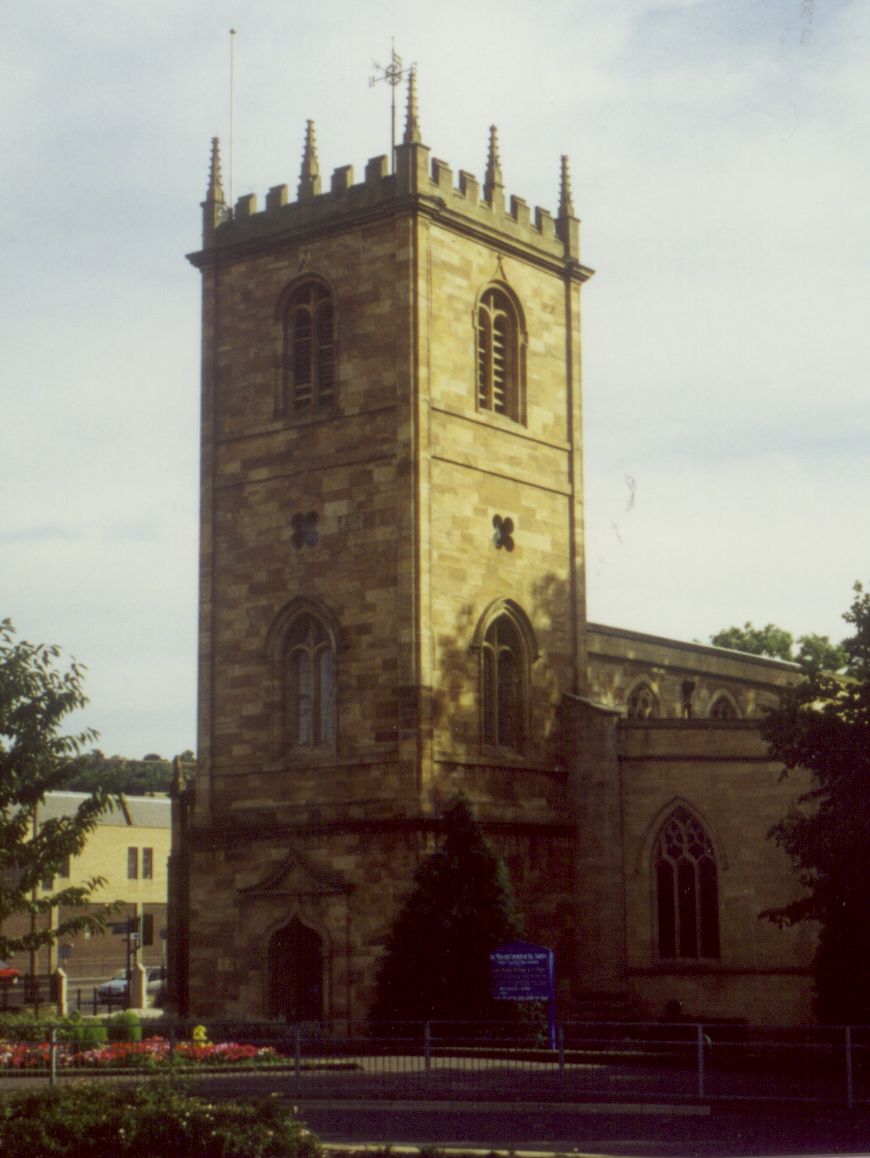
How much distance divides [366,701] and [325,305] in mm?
9390

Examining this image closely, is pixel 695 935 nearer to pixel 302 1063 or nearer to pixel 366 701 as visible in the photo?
pixel 366 701

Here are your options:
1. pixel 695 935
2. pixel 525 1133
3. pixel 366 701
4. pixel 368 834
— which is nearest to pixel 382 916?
pixel 368 834

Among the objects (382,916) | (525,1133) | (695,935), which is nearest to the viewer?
(525,1133)

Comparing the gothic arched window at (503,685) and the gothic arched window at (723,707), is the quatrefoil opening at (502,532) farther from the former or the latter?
the gothic arched window at (723,707)

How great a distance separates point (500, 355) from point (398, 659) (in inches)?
344

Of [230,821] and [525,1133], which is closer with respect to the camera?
[525,1133]

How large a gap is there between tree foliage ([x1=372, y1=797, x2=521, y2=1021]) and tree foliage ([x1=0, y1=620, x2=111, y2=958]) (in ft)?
19.9

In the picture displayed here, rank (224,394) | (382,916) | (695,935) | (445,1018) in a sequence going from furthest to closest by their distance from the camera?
(224,394)
(695,935)
(382,916)
(445,1018)

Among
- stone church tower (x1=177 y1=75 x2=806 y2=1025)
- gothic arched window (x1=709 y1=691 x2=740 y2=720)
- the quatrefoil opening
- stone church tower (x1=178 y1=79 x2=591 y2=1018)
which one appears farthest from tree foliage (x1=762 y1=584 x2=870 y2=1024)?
gothic arched window (x1=709 y1=691 x2=740 y2=720)

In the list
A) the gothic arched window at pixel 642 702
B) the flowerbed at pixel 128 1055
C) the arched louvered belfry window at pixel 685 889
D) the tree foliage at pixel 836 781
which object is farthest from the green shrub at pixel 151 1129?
the gothic arched window at pixel 642 702

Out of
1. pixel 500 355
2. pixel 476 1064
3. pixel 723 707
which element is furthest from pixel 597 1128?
pixel 723 707

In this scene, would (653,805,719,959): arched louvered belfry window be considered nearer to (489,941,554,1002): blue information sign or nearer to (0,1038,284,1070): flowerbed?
(489,941,554,1002): blue information sign

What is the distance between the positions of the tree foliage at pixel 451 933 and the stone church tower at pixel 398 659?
115 cm

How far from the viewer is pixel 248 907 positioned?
1630 inches
